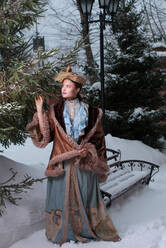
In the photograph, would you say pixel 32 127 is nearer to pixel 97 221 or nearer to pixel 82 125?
pixel 82 125

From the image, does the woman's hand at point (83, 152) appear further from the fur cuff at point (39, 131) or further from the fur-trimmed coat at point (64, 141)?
the fur cuff at point (39, 131)

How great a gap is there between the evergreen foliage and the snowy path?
366cm

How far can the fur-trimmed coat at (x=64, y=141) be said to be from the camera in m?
3.10

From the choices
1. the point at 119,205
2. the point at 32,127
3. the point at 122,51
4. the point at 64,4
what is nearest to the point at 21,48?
the point at 32,127

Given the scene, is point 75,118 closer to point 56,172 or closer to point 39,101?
point 39,101

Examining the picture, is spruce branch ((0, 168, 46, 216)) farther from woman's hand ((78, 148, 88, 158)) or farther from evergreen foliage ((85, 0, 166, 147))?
evergreen foliage ((85, 0, 166, 147))

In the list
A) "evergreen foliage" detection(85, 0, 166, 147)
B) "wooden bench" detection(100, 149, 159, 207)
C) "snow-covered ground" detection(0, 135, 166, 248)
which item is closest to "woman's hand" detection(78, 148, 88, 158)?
"snow-covered ground" detection(0, 135, 166, 248)

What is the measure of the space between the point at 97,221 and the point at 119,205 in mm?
1571

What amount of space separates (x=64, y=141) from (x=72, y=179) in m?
0.42

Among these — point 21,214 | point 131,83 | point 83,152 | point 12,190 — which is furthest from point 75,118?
point 131,83

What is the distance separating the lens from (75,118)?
316cm

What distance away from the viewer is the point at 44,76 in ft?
10.4

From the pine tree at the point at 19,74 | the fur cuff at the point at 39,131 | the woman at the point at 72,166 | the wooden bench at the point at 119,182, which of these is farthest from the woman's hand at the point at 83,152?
the wooden bench at the point at 119,182

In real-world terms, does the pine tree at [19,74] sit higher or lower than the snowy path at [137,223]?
higher
